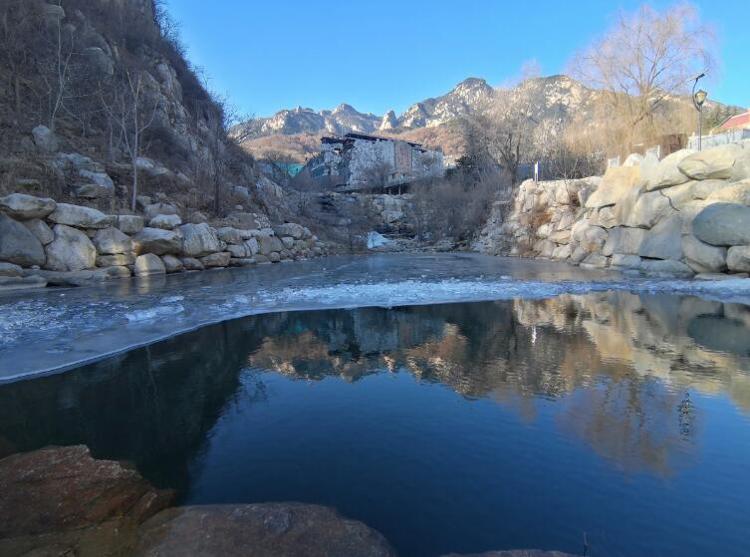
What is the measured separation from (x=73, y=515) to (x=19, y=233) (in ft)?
36.4

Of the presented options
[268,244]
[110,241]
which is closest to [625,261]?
[268,244]

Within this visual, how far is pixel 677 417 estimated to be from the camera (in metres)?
3.25

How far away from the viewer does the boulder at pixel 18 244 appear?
1030 centimetres

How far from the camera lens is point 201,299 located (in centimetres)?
881

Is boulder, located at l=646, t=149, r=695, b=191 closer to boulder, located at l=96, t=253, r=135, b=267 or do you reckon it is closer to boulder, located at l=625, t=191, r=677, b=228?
boulder, located at l=625, t=191, r=677, b=228

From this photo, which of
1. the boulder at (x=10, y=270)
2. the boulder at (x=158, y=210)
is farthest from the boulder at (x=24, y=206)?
the boulder at (x=158, y=210)

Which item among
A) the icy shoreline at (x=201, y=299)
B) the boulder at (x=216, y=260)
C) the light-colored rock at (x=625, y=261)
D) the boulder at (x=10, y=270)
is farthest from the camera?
the boulder at (x=216, y=260)

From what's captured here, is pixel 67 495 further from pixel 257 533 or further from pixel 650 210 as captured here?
pixel 650 210

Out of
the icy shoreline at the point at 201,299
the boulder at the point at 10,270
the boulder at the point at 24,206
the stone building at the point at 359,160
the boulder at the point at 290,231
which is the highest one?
the stone building at the point at 359,160

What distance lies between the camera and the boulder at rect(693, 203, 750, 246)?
10.8 metres

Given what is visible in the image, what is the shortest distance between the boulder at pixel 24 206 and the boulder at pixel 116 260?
1774 mm

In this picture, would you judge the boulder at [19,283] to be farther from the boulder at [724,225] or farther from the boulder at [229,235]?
the boulder at [724,225]

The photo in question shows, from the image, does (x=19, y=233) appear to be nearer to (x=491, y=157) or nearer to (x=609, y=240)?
(x=609, y=240)

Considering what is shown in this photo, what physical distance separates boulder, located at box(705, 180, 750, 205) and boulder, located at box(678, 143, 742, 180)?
0.78 meters
